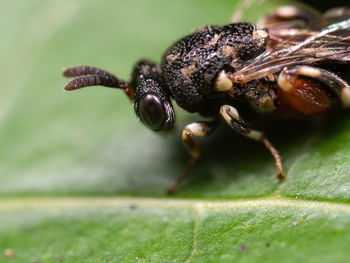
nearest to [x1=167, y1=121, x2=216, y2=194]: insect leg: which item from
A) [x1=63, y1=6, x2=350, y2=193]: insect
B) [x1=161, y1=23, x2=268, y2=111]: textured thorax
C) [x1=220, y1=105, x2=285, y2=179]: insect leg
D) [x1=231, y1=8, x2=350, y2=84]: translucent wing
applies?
[x1=63, y1=6, x2=350, y2=193]: insect

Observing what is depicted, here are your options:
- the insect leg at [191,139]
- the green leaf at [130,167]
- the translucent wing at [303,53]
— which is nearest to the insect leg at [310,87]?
the translucent wing at [303,53]

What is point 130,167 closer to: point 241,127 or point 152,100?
Answer: point 152,100

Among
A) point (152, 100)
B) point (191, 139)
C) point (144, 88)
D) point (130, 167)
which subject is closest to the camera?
point (152, 100)

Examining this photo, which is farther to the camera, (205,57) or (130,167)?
(130,167)

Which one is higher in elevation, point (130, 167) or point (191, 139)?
point (130, 167)

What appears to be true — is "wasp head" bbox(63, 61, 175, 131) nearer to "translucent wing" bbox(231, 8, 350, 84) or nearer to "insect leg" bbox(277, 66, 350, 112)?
"translucent wing" bbox(231, 8, 350, 84)

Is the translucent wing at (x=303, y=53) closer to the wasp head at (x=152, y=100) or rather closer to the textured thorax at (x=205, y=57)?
the textured thorax at (x=205, y=57)

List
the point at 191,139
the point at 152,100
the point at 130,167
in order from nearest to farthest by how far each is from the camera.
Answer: the point at 152,100 < the point at 191,139 < the point at 130,167

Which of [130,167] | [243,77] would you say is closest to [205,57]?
[243,77]
